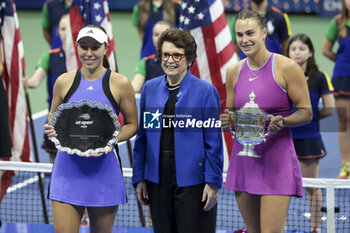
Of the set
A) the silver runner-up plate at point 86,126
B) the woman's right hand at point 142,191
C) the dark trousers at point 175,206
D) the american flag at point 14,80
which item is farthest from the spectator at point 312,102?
the american flag at point 14,80

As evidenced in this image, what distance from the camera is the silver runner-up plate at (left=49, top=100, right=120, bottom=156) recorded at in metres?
4.57

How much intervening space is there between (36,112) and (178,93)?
9693 millimetres

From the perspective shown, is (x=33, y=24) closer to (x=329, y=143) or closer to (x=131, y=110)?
(x=329, y=143)

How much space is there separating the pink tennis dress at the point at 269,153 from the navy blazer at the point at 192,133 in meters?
0.25

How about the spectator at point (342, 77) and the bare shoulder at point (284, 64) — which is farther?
the spectator at point (342, 77)


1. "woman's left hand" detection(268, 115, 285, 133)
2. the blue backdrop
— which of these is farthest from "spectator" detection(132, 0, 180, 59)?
the blue backdrop

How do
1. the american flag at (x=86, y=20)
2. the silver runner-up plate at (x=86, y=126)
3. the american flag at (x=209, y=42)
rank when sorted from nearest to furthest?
1. the silver runner-up plate at (x=86, y=126)
2. the american flag at (x=209, y=42)
3. the american flag at (x=86, y=20)

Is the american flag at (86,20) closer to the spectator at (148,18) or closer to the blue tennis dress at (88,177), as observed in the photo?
the blue tennis dress at (88,177)

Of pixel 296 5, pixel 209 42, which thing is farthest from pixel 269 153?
pixel 296 5

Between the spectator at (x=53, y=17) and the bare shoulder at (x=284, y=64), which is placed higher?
the spectator at (x=53, y=17)

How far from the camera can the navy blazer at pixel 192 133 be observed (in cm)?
455

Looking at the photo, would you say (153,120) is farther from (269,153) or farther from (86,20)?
(86,20)

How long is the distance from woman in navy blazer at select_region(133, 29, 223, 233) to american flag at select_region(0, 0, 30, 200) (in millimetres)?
3214

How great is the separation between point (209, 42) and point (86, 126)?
2.58 meters
